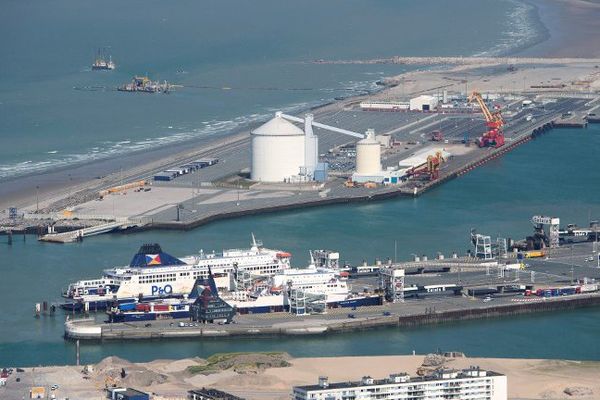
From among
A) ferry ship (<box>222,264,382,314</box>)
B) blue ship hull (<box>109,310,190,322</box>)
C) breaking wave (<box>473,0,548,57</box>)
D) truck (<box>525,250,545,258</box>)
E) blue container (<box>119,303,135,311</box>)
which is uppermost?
breaking wave (<box>473,0,548,57</box>)

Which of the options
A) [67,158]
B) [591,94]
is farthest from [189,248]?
[591,94]

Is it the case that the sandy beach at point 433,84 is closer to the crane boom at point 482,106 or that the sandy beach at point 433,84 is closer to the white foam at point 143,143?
the white foam at point 143,143

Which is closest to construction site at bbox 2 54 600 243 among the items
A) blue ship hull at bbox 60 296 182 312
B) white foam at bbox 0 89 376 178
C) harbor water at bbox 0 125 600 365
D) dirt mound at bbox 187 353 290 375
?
harbor water at bbox 0 125 600 365

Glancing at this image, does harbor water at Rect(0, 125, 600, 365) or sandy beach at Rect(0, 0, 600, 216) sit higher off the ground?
sandy beach at Rect(0, 0, 600, 216)

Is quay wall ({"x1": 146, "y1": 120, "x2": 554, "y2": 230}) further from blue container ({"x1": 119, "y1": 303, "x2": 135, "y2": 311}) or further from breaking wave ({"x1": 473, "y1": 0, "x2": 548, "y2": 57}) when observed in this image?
breaking wave ({"x1": 473, "y1": 0, "x2": 548, "y2": 57})

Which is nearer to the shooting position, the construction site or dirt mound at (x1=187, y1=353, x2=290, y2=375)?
dirt mound at (x1=187, y1=353, x2=290, y2=375)

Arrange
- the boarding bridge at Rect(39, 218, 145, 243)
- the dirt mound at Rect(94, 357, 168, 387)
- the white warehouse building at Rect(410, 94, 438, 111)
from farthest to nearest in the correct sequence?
the white warehouse building at Rect(410, 94, 438, 111), the boarding bridge at Rect(39, 218, 145, 243), the dirt mound at Rect(94, 357, 168, 387)

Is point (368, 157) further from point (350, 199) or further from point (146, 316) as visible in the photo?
point (146, 316)
